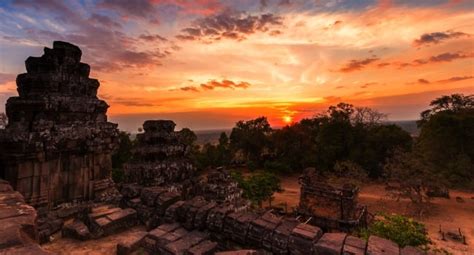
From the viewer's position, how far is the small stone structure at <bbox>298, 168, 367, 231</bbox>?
19344 mm

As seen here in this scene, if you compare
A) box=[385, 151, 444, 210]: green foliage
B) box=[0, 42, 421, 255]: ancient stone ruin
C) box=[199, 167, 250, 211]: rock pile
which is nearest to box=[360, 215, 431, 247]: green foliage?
box=[199, 167, 250, 211]: rock pile

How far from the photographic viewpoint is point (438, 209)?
2641 centimetres

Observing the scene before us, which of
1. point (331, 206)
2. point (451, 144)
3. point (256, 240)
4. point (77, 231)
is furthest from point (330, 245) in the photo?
point (451, 144)

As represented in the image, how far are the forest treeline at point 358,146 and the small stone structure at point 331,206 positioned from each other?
1069cm

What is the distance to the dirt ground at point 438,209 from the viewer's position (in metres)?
19.9

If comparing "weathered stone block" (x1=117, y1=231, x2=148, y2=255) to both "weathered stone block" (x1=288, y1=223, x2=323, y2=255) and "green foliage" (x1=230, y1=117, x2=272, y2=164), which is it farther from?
"green foliage" (x1=230, y1=117, x2=272, y2=164)

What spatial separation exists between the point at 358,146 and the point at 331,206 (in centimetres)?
2042

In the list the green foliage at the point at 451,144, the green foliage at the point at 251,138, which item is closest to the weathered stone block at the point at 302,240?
the green foliage at the point at 451,144

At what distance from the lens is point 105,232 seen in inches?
195

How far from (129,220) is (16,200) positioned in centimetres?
210

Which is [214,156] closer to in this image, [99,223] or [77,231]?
[99,223]

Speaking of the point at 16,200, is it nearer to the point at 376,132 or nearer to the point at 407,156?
the point at 407,156

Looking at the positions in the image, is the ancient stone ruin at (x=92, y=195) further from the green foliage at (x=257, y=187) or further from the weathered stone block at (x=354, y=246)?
the green foliage at (x=257, y=187)

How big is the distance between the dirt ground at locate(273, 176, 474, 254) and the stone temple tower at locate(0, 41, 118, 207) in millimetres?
20550
